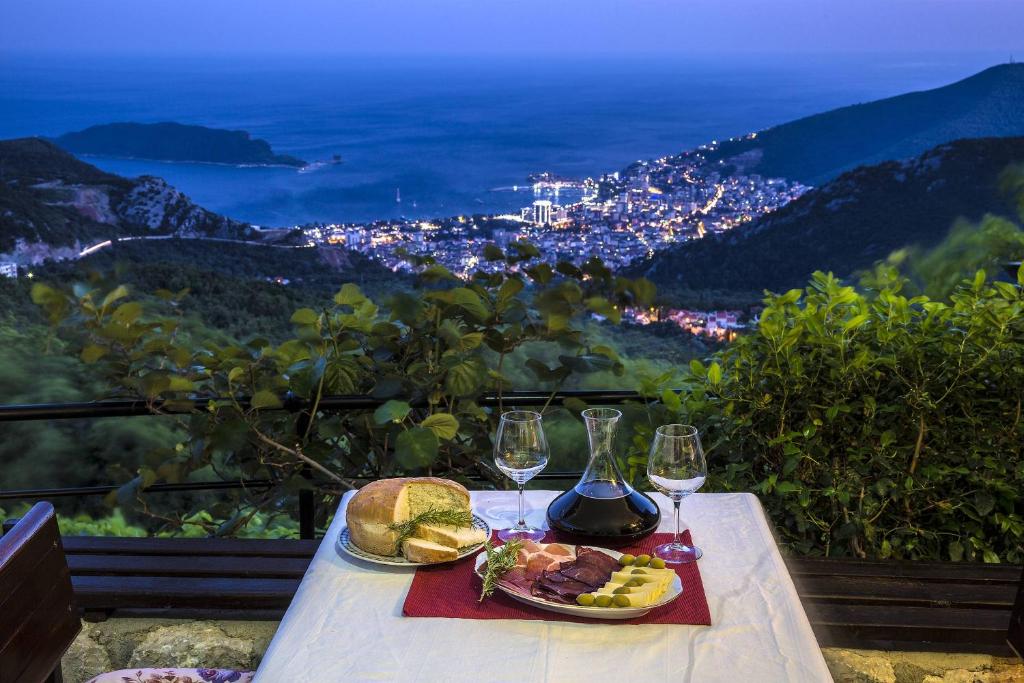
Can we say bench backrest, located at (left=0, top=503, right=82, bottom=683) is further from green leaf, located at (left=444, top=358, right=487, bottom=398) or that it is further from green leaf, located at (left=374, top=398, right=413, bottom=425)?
green leaf, located at (left=444, top=358, right=487, bottom=398)

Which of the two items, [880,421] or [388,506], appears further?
[880,421]

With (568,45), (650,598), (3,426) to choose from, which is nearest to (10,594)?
(650,598)

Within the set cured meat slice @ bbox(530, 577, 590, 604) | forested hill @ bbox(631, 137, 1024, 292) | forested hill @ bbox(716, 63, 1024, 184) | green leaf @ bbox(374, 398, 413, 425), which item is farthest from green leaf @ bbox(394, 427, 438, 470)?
forested hill @ bbox(716, 63, 1024, 184)

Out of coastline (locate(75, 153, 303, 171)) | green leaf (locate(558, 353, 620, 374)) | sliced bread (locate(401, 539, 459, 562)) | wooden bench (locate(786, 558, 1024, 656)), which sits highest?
coastline (locate(75, 153, 303, 171))

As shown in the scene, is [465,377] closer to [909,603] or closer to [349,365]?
[349,365]

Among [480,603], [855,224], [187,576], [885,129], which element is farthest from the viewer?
[885,129]

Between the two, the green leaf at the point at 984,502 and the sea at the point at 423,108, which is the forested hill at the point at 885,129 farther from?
the green leaf at the point at 984,502

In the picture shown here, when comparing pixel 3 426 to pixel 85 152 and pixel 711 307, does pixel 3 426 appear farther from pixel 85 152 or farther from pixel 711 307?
→ pixel 711 307

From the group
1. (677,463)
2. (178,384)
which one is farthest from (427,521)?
(178,384)
